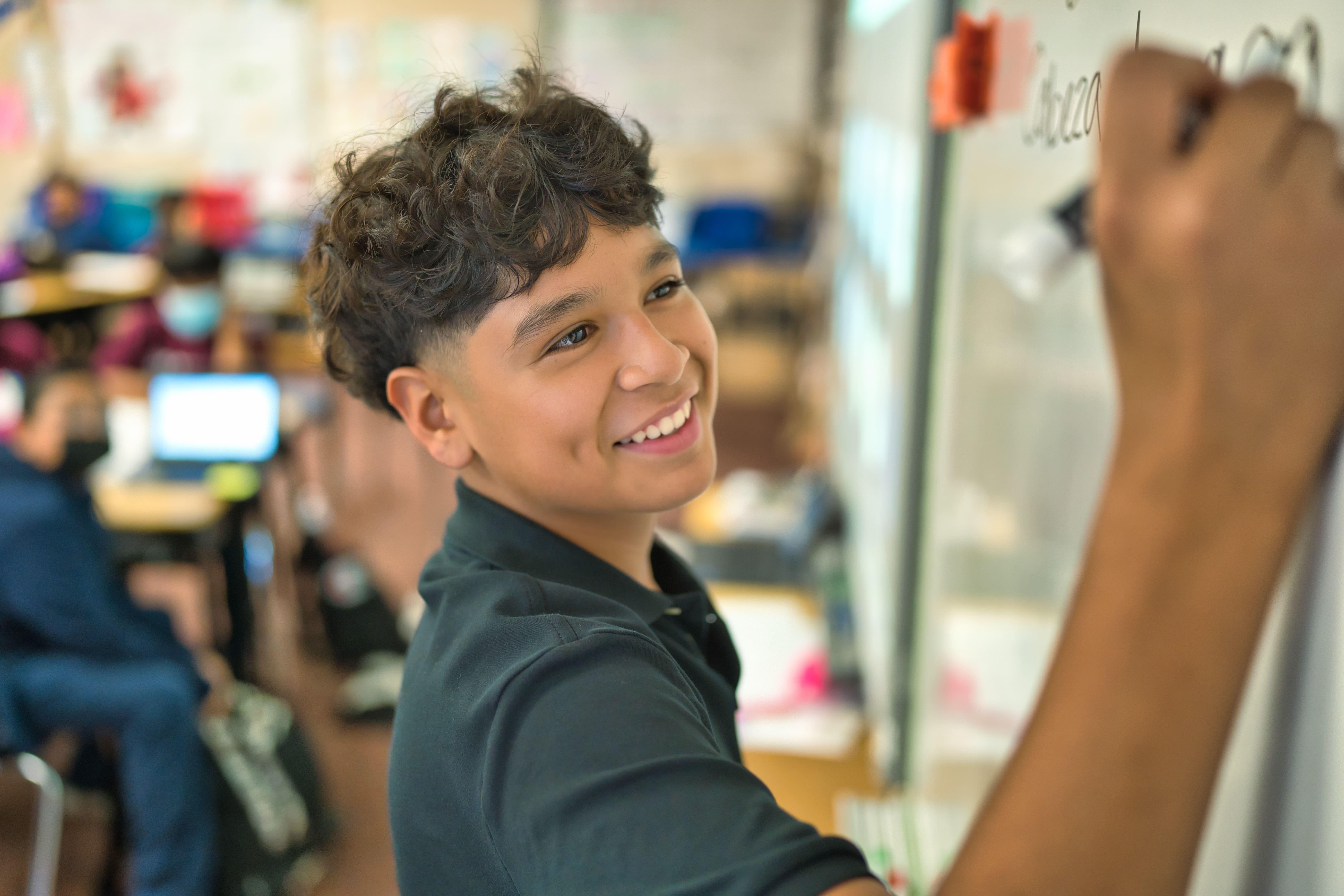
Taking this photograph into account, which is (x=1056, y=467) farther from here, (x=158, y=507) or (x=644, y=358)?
(x=158, y=507)

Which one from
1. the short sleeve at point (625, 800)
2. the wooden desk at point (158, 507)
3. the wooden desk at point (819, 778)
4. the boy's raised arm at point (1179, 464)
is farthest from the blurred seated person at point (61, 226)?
the boy's raised arm at point (1179, 464)

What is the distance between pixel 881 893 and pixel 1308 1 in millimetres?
407

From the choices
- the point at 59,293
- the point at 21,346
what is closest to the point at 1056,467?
the point at 21,346

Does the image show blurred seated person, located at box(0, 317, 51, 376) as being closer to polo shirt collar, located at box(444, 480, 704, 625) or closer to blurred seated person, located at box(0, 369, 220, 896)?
blurred seated person, located at box(0, 369, 220, 896)

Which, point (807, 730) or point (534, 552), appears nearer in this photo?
point (534, 552)

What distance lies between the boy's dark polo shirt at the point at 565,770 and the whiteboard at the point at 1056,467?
211 mm

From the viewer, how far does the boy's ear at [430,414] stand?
71 cm

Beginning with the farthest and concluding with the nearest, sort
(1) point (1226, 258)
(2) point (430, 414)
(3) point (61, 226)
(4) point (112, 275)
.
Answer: (3) point (61, 226) → (4) point (112, 275) → (2) point (430, 414) → (1) point (1226, 258)

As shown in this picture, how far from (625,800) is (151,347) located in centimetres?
420

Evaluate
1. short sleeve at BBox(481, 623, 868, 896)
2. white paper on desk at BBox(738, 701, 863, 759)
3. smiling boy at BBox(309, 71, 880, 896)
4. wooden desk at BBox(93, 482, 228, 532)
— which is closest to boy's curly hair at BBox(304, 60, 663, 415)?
smiling boy at BBox(309, 71, 880, 896)

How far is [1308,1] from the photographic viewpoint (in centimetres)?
44

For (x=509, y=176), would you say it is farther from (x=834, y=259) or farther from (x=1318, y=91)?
(x=834, y=259)

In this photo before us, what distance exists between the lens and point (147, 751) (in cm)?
220

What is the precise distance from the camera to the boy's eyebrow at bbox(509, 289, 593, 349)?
24.4 inches
